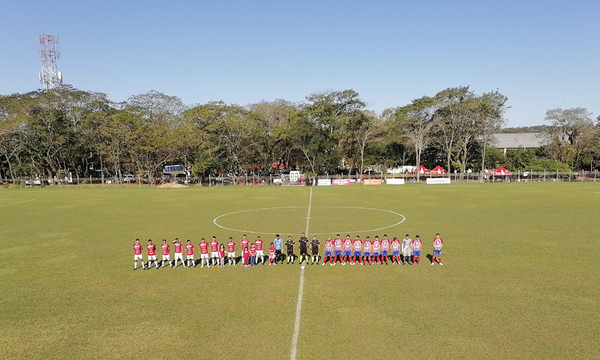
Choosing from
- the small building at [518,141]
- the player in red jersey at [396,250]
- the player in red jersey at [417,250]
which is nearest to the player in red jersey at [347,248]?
the player in red jersey at [396,250]

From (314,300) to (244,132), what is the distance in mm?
57164

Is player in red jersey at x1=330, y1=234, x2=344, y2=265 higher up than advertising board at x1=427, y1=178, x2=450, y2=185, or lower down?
lower down

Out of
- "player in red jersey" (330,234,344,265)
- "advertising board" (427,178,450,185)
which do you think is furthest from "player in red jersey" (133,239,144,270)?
"advertising board" (427,178,450,185)

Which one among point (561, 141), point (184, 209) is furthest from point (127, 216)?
point (561, 141)

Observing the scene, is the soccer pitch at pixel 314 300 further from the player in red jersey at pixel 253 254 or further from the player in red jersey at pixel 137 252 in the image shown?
the player in red jersey at pixel 137 252

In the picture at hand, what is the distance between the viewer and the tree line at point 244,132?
6869cm

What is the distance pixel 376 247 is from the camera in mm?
18484

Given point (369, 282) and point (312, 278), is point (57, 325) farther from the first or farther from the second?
point (369, 282)

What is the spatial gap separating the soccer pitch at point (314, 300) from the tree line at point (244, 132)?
4440 cm

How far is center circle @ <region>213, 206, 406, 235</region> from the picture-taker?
26.8m

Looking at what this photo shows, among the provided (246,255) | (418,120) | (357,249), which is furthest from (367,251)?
(418,120)

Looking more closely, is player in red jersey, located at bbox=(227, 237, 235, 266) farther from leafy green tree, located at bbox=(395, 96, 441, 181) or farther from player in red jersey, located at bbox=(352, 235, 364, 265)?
leafy green tree, located at bbox=(395, 96, 441, 181)

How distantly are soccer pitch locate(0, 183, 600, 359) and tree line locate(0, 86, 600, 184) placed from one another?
44398mm

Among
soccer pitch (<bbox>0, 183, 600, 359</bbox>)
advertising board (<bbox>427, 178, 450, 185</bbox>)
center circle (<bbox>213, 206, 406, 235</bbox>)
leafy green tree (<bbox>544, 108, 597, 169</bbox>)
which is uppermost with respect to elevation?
leafy green tree (<bbox>544, 108, 597, 169</bbox>)
